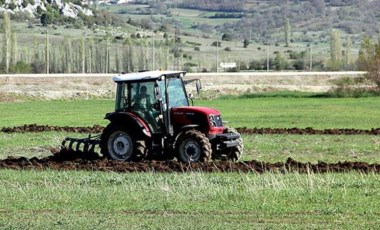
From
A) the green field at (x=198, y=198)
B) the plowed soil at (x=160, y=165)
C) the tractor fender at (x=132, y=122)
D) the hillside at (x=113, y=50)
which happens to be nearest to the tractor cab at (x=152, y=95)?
the tractor fender at (x=132, y=122)

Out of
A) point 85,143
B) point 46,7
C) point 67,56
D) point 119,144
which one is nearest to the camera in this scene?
point 119,144

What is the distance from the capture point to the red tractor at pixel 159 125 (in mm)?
24141

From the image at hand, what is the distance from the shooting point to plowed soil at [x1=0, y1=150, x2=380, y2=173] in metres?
21.7

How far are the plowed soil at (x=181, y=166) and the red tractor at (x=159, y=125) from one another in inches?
21.0

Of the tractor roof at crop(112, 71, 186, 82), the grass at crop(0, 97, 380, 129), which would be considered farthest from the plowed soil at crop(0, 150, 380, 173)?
the grass at crop(0, 97, 380, 129)

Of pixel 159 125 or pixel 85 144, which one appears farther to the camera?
pixel 85 144

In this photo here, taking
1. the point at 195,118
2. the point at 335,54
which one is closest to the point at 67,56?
the point at 335,54

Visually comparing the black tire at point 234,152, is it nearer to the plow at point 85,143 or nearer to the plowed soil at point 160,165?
the plowed soil at point 160,165

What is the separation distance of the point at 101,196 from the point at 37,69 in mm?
90597

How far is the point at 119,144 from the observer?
24875mm

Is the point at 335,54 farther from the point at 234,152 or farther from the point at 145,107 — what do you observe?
the point at 145,107

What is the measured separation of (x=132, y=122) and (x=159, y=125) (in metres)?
0.70

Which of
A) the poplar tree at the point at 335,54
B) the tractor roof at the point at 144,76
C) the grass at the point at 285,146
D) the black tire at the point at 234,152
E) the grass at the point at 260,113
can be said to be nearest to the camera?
the tractor roof at the point at 144,76

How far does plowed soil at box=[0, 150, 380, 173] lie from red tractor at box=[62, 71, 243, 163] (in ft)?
1.75
